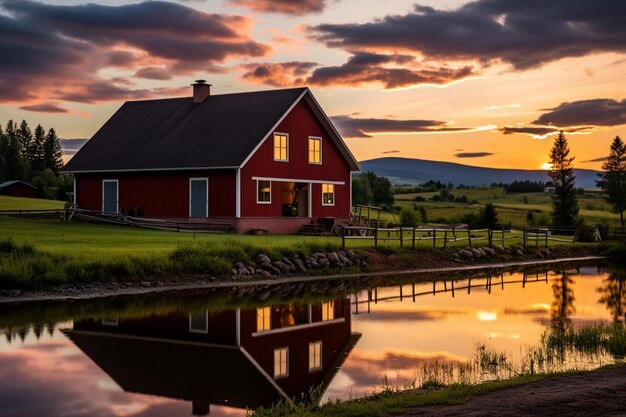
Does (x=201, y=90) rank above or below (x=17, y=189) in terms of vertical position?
above

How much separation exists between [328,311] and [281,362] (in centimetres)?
716

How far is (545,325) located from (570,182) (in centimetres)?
7409

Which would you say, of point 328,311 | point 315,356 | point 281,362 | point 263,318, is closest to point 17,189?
point 328,311

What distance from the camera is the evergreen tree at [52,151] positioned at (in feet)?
552

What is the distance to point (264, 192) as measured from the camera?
46.6 meters

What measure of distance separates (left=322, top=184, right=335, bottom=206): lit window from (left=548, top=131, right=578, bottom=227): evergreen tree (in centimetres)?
3831

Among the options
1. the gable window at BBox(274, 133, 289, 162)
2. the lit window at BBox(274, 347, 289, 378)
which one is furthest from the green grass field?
the lit window at BBox(274, 347, 289, 378)

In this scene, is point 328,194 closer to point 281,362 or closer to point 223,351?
point 223,351

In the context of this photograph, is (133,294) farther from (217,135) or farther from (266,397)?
(217,135)

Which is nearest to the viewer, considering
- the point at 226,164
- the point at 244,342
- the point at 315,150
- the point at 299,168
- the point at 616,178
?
the point at 244,342

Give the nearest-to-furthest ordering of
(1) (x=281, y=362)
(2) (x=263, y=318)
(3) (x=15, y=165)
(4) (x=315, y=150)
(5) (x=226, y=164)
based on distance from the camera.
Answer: (1) (x=281, y=362) < (2) (x=263, y=318) < (5) (x=226, y=164) < (4) (x=315, y=150) < (3) (x=15, y=165)

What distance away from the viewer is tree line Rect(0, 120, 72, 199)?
13575 cm

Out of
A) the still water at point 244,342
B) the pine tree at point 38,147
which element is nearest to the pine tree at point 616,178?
the still water at point 244,342

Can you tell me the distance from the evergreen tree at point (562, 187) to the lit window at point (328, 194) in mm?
38308
